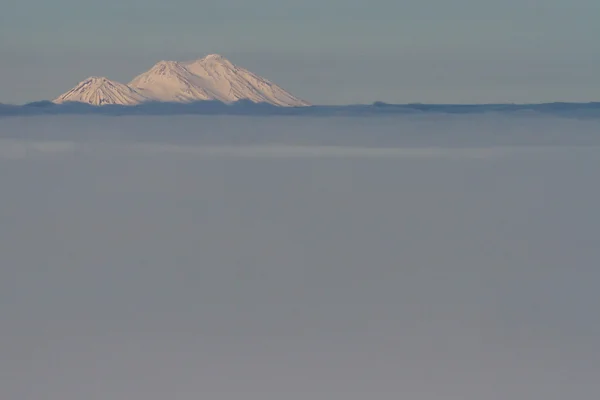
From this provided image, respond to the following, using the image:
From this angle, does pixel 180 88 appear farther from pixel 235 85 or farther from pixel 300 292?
pixel 300 292

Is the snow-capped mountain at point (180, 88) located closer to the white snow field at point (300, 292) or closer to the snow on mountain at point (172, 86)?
the snow on mountain at point (172, 86)

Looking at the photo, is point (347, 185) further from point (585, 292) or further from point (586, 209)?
point (585, 292)

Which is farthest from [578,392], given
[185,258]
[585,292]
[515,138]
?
[515,138]

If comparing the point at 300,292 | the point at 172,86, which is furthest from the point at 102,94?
the point at 300,292

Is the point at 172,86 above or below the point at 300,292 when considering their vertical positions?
above

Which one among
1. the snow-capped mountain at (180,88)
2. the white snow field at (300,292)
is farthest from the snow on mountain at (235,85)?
the white snow field at (300,292)

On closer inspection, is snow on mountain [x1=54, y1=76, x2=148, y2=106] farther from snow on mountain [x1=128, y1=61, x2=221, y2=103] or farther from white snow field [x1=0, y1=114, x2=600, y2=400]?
white snow field [x1=0, y1=114, x2=600, y2=400]
